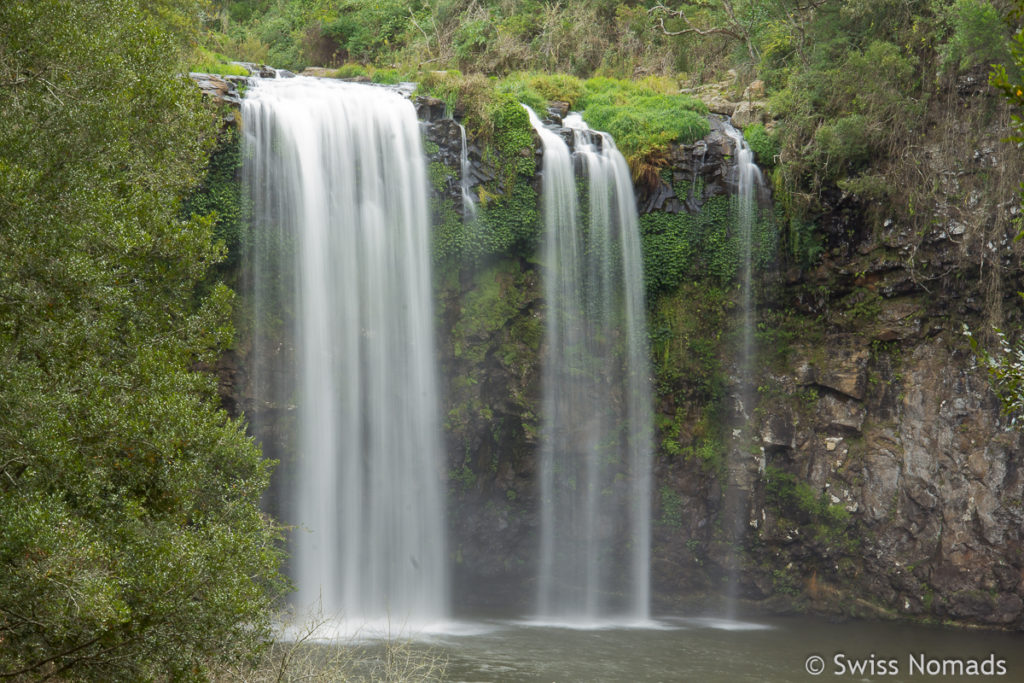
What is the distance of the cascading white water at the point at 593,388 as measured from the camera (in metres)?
18.7

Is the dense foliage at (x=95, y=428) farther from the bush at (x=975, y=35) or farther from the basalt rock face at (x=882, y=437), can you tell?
the bush at (x=975, y=35)

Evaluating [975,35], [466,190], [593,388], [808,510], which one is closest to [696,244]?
A: [593,388]

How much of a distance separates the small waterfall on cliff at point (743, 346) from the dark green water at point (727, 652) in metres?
2.28

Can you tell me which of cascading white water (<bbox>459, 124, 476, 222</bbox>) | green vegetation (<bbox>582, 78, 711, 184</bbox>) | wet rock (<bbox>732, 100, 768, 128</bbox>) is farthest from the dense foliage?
wet rock (<bbox>732, 100, 768, 128</bbox>)

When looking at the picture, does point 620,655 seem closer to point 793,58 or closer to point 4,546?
point 4,546

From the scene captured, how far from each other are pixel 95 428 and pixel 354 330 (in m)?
9.57

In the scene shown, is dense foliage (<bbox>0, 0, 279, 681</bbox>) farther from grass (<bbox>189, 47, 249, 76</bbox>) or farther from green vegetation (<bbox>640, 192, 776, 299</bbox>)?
green vegetation (<bbox>640, 192, 776, 299</bbox>)

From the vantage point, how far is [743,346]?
1931cm

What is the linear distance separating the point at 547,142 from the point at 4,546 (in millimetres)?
14206

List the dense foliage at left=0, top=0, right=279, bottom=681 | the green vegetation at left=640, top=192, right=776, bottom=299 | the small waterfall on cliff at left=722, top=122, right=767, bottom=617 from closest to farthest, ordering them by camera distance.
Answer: the dense foliage at left=0, top=0, right=279, bottom=681 → the small waterfall on cliff at left=722, top=122, right=767, bottom=617 → the green vegetation at left=640, top=192, right=776, bottom=299

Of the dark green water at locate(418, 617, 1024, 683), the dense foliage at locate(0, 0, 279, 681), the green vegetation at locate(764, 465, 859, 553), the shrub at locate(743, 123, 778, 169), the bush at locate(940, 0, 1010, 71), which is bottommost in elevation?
the dark green water at locate(418, 617, 1024, 683)

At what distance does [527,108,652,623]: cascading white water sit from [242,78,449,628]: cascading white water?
8.53 ft

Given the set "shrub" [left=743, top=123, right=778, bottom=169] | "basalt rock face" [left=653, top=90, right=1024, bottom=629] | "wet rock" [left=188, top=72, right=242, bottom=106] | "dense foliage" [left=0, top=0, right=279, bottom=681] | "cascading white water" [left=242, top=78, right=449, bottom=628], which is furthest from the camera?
"shrub" [left=743, top=123, right=778, bottom=169]

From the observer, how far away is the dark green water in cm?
1359
